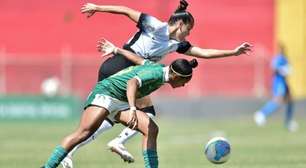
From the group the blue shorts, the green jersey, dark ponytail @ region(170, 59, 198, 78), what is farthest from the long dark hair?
the blue shorts

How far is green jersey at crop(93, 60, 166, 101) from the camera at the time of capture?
11.3m

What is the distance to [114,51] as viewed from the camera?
1230 cm

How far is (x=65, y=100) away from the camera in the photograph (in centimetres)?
3431

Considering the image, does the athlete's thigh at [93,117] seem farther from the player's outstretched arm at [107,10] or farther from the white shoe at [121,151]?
the white shoe at [121,151]

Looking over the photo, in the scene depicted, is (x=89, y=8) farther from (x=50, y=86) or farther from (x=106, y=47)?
(x=50, y=86)

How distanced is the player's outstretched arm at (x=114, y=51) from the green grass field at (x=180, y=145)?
9.89 feet

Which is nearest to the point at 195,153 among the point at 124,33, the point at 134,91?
the point at 134,91

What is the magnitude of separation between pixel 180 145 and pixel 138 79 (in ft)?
34.6

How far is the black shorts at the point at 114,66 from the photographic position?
41.3 feet

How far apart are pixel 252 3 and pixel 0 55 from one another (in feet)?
35.4

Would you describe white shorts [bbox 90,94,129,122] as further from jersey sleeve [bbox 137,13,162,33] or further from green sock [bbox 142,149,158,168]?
jersey sleeve [bbox 137,13,162,33]

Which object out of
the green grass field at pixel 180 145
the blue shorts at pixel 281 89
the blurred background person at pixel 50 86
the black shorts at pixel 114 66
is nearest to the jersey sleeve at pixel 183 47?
the black shorts at pixel 114 66

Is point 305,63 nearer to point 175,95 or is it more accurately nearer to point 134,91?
point 175,95

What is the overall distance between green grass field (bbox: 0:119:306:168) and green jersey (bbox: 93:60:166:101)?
3.44 metres
